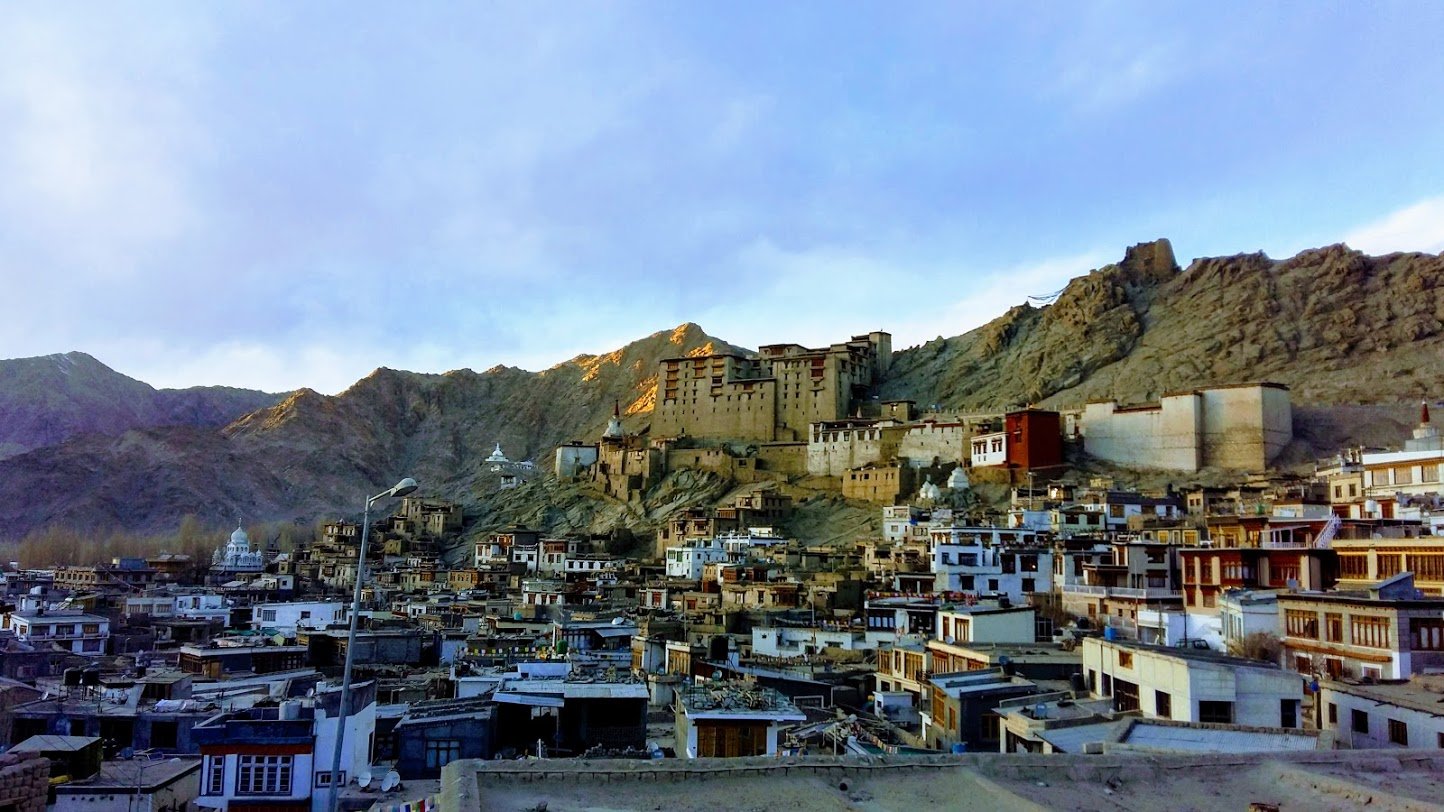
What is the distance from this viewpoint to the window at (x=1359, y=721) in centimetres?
1434

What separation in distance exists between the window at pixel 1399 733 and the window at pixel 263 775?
44.8 feet

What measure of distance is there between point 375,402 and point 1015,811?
15802 cm

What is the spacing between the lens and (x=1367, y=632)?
17547 mm

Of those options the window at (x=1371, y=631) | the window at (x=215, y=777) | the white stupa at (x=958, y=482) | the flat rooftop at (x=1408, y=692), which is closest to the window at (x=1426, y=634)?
the window at (x=1371, y=631)

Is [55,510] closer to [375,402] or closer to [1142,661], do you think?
[375,402]

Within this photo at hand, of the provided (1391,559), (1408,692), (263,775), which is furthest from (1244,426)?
(263,775)

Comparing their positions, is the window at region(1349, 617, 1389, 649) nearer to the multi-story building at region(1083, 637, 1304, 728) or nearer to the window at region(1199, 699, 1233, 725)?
the multi-story building at region(1083, 637, 1304, 728)

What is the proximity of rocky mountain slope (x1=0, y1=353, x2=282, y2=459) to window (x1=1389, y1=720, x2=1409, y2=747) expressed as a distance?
164131 millimetres

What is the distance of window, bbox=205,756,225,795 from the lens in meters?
→ 14.3

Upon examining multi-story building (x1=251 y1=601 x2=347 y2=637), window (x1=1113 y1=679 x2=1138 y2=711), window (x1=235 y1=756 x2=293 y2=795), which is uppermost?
window (x1=1113 y1=679 x2=1138 y2=711)

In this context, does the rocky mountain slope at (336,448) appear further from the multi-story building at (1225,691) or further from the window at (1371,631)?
the multi-story building at (1225,691)

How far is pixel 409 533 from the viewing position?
81.7m

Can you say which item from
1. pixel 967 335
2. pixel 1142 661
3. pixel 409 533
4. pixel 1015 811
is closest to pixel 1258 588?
pixel 1142 661

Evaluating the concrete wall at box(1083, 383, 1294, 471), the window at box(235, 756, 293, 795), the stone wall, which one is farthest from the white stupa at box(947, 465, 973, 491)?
the stone wall
